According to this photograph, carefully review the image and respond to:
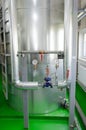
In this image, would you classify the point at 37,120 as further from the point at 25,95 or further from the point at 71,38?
the point at 71,38

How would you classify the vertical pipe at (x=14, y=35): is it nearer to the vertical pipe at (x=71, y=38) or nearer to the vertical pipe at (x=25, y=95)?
the vertical pipe at (x=25, y=95)

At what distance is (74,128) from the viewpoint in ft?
7.94

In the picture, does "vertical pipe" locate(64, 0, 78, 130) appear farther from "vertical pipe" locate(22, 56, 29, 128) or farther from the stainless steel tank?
"vertical pipe" locate(22, 56, 29, 128)

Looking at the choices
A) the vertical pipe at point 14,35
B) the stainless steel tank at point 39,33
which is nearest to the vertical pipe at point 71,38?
the stainless steel tank at point 39,33

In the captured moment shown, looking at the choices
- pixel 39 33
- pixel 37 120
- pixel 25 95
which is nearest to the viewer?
pixel 25 95

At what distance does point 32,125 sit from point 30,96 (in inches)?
20.6

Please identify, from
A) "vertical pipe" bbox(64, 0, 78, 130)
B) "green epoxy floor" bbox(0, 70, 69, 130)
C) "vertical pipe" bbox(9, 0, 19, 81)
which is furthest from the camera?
"green epoxy floor" bbox(0, 70, 69, 130)

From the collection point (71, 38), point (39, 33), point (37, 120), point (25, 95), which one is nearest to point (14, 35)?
point (39, 33)

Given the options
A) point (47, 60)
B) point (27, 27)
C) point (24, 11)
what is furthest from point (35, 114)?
point (24, 11)

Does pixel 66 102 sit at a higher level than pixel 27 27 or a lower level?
lower

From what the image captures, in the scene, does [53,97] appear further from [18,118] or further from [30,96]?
[18,118]

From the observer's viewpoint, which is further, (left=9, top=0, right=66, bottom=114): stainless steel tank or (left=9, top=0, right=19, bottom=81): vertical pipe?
(left=9, top=0, right=66, bottom=114): stainless steel tank

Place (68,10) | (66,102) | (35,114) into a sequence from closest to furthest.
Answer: (68,10)
(35,114)
(66,102)

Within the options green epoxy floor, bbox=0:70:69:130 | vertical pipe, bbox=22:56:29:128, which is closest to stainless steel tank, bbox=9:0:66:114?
green epoxy floor, bbox=0:70:69:130
